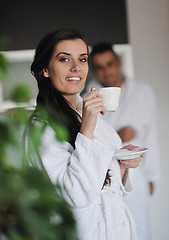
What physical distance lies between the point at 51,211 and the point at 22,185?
0.05m

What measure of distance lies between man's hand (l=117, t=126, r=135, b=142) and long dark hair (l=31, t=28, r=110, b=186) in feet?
4.15

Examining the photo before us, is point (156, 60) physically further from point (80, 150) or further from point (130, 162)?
point (80, 150)

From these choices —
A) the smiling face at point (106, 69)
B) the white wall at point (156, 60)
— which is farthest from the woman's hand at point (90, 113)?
the white wall at point (156, 60)

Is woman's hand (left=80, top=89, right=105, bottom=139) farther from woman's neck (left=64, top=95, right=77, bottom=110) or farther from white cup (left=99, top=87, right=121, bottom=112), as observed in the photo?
woman's neck (left=64, top=95, right=77, bottom=110)

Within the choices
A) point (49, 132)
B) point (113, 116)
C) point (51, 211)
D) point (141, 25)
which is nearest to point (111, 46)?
point (141, 25)

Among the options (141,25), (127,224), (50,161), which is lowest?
(127,224)

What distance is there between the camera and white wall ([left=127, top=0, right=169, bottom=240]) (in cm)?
284

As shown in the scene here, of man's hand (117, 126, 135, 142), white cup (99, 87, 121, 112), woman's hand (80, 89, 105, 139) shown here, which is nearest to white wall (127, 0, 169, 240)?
man's hand (117, 126, 135, 142)

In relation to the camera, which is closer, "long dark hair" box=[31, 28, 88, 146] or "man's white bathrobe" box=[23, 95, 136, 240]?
"man's white bathrobe" box=[23, 95, 136, 240]

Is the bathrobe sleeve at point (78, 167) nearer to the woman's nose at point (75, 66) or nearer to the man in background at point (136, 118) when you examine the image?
the woman's nose at point (75, 66)

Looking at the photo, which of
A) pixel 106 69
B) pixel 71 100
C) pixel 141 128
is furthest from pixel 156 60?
pixel 71 100

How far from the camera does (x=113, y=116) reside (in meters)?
2.56

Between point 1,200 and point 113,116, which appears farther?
point 113,116

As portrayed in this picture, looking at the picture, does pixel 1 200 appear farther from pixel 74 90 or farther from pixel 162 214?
pixel 162 214
